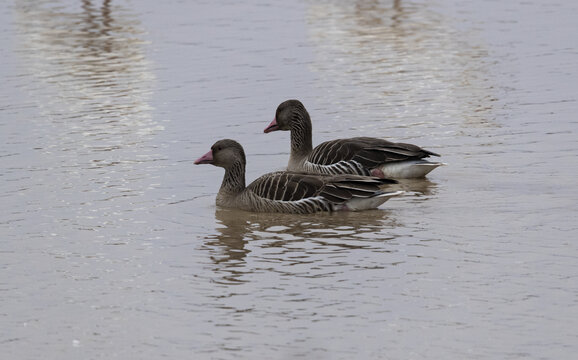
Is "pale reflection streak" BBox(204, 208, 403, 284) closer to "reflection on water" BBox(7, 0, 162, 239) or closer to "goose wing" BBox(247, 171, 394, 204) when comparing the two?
"goose wing" BBox(247, 171, 394, 204)

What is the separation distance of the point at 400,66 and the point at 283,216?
11016 millimetres

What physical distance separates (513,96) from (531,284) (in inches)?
406

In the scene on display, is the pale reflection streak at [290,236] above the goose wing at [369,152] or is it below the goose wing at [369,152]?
below

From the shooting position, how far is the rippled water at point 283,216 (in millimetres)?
9531

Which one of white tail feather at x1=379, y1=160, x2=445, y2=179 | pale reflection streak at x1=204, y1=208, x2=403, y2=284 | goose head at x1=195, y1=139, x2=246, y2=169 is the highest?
goose head at x1=195, y1=139, x2=246, y2=169

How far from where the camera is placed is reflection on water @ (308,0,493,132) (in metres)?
19.5

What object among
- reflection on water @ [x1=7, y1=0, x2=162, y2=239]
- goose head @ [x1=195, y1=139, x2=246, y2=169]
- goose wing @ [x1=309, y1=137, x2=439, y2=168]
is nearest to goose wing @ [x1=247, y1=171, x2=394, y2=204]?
goose head @ [x1=195, y1=139, x2=246, y2=169]

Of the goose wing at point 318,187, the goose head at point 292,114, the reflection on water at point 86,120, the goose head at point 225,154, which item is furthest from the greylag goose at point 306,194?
the goose head at point 292,114

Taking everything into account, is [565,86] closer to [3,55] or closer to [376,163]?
[376,163]

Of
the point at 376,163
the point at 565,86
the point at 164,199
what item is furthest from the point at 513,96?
the point at 164,199

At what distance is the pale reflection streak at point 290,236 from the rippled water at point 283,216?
1.6 inches

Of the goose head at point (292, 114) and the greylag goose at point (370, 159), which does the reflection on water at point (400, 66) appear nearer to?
the goose head at point (292, 114)

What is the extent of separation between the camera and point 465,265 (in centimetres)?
1113

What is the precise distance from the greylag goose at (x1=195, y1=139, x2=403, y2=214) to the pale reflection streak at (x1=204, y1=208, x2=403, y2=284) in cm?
10
